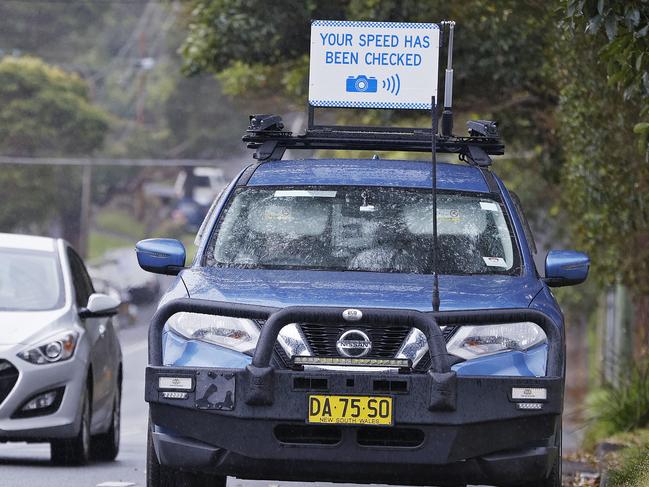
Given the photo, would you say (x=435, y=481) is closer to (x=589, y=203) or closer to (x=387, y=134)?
(x=387, y=134)

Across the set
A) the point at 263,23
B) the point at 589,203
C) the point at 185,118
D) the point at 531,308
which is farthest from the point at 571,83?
the point at 185,118

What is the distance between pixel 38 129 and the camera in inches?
2562

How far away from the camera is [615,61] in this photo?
10555 millimetres

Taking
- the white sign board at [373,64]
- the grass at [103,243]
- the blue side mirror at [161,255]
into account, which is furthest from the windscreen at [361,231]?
the grass at [103,243]

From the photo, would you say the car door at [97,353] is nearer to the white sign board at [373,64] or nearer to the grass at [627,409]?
the white sign board at [373,64]

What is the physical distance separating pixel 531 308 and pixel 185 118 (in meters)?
65.6

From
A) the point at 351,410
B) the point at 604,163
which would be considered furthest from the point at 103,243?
the point at 351,410

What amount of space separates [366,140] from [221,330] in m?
2.32

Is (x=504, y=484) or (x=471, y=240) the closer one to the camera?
(x=504, y=484)

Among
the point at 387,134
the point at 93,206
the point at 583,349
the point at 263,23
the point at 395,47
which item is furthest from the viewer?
the point at 93,206

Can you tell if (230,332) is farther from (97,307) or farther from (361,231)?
(97,307)

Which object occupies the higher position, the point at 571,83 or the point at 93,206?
the point at 571,83

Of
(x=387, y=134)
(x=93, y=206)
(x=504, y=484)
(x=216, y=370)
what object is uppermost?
(x=387, y=134)

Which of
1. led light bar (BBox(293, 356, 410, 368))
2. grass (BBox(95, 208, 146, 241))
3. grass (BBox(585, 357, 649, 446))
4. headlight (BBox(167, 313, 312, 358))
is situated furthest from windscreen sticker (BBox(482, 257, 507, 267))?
grass (BBox(95, 208, 146, 241))
